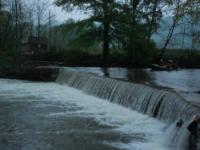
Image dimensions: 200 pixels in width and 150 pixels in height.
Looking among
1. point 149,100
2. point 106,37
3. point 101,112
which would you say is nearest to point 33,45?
point 106,37

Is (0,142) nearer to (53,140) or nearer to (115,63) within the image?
(53,140)

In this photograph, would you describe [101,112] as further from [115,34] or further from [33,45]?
[33,45]

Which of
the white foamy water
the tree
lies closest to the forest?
the tree

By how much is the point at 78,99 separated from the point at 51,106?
213cm

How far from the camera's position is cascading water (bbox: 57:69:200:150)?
13.0 metres

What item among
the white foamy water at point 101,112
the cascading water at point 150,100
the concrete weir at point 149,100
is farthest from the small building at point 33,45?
the cascading water at point 150,100

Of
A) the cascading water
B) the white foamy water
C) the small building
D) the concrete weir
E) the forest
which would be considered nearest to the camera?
the concrete weir

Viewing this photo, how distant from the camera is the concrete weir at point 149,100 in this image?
1255 centimetres

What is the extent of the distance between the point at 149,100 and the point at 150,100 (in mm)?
83

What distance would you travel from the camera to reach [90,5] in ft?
121

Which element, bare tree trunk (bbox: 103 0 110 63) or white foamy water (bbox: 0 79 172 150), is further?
bare tree trunk (bbox: 103 0 110 63)

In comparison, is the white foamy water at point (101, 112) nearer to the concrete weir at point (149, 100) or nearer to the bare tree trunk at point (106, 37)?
the concrete weir at point (149, 100)

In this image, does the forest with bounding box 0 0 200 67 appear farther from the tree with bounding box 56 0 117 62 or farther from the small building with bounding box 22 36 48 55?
the small building with bounding box 22 36 48 55

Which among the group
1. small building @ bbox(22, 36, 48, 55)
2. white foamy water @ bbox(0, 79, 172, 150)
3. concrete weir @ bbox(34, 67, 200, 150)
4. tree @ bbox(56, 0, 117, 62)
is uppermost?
tree @ bbox(56, 0, 117, 62)
